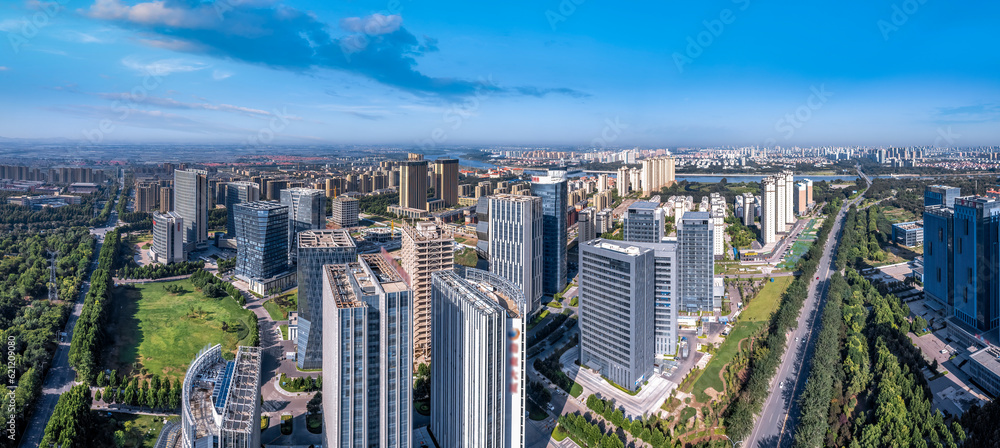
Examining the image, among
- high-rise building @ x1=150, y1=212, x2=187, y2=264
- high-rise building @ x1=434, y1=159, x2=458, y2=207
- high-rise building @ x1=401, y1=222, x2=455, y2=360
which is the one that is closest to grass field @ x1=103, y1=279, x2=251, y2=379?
high-rise building @ x1=150, y1=212, x2=187, y2=264

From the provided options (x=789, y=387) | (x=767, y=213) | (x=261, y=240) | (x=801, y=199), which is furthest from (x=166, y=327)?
(x=801, y=199)

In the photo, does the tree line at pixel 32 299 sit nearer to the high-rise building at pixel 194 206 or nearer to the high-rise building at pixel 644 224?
the high-rise building at pixel 194 206

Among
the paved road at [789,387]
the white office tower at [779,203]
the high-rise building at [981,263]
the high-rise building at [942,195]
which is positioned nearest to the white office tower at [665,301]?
the paved road at [789,387]

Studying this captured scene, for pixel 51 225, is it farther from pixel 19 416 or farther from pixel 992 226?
pixel 992 226

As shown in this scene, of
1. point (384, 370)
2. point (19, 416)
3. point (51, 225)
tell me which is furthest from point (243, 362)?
point (51, 225)

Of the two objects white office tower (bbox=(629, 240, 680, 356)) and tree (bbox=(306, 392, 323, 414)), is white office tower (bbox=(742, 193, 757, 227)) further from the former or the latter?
tree (bbox=(306, 392, 323, 414))

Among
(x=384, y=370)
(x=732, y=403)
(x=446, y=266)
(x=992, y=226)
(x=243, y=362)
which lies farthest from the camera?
(x=992, y=226)

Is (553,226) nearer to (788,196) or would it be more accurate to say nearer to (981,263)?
(981,263)
